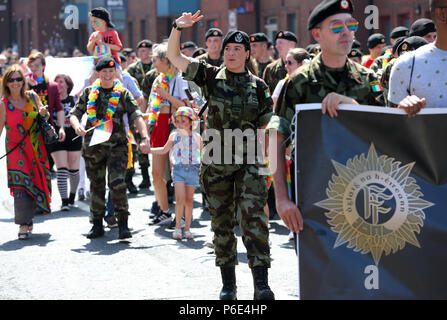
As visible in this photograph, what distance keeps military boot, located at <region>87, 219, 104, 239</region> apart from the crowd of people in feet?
0.04

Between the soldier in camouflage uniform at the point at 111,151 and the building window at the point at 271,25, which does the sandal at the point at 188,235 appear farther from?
the building window at the point at 271,25

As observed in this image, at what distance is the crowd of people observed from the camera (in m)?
4.58

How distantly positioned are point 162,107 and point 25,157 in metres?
1.90

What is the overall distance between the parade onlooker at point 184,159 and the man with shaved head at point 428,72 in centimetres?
508

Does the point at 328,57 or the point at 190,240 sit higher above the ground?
the point at 328,57

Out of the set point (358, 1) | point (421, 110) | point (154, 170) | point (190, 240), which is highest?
point (358, 1)

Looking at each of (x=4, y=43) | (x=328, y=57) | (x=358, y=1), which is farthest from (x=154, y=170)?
(x=4, y=43)

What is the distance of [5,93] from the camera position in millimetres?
9875

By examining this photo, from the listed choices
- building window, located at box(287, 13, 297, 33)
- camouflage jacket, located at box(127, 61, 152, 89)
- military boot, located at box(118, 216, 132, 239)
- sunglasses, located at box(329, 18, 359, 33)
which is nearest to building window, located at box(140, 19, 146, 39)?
building window, located at box(287, 13, 297, 33)

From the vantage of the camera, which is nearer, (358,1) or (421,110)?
(421,110)

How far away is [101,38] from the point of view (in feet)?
38.8

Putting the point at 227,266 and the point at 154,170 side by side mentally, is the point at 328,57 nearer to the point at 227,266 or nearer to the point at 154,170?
the point at 227,266

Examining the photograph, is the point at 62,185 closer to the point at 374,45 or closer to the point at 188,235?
the point at 188,235
